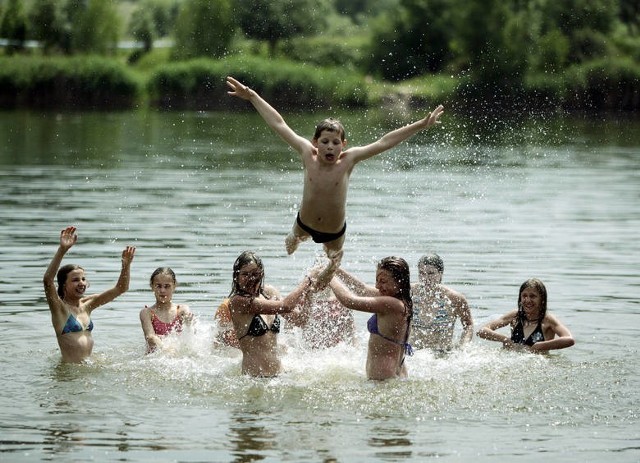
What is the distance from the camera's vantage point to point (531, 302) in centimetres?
1232

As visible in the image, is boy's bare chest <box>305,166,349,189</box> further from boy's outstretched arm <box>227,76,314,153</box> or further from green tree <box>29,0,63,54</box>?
green tree <box>29,0,63,54</box>

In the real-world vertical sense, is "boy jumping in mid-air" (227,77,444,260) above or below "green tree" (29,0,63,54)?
below

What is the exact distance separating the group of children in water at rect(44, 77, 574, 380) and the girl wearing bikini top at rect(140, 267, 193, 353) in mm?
12

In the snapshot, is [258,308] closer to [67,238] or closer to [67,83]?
[67,238]

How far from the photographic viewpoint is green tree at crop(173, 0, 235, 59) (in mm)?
76938

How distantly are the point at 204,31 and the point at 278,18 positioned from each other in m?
6.70

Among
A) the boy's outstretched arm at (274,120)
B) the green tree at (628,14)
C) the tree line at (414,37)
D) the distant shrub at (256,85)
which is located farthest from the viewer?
the green tree at (628,14)

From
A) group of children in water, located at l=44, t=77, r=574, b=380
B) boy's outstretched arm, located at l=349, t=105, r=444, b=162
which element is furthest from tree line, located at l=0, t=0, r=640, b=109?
boy's outstretched arm, located at l=349, t=105, r=444, b=162

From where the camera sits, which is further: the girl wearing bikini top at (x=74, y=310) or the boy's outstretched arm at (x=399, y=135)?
the girl wearing bikini top at (x=74, y=310)

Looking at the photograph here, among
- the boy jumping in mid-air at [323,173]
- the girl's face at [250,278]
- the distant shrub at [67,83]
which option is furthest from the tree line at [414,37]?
the girl's face at [250,278]

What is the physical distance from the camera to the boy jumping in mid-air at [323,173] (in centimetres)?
1102

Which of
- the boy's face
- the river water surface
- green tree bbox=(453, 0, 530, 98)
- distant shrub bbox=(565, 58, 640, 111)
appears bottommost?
the river water surface

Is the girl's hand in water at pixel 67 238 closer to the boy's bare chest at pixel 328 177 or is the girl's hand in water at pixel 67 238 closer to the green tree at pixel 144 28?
the boy's bare chest at pixel 328 177

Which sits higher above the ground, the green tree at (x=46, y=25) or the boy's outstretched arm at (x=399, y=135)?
the green tree at (x=46, y=25)
